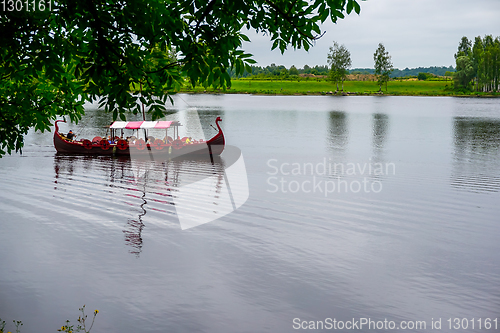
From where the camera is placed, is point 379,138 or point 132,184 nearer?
point 132,184

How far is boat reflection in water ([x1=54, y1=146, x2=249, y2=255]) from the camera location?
20844mm

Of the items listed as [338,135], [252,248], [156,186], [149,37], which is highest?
[149,37]

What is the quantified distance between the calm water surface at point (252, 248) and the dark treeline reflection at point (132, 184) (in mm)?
137

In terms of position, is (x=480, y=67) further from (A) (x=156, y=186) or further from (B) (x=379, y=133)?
(A) (x=156, y=186)

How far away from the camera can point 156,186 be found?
89.6 ft

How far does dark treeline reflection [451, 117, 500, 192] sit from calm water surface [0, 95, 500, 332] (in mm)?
316

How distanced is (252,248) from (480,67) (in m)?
161

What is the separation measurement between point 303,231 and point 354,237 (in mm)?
2094

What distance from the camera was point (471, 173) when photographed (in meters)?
32.0

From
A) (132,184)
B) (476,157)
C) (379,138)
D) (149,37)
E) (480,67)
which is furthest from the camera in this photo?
(480,67)

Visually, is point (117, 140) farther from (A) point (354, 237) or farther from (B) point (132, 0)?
(B) point (132, 0)

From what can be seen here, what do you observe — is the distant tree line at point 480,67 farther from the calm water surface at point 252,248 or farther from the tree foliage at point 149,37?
the tree foliage at point 149,37

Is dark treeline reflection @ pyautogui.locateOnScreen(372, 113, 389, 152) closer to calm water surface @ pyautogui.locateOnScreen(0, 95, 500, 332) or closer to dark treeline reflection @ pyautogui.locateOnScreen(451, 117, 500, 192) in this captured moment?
dark treeline reflection @ pyautogui.locateOnScreen(451, 117, 500, 192)

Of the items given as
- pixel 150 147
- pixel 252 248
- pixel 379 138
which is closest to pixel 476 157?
pixel 379 138
